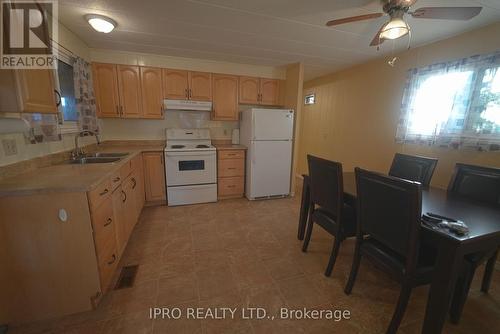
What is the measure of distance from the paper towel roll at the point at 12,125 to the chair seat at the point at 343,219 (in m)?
2.37

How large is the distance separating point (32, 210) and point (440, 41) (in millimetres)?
3992

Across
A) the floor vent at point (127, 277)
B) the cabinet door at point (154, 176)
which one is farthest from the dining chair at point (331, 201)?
the cabinet door at point (154, 176)

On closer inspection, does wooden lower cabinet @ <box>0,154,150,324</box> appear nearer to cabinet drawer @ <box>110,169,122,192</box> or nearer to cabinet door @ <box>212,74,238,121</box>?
cabinet drawer @ <box>110,169,122,192</box>

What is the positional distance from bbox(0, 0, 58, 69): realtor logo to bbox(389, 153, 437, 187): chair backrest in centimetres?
308

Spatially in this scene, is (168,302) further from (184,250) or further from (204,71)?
(204,71)

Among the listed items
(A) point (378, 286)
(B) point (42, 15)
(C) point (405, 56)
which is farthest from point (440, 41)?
(B) point (42, 15)

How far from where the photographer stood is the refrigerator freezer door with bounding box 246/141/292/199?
3371 mm

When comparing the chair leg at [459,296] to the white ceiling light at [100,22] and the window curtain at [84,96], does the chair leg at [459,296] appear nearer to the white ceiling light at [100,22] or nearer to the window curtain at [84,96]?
the white ceiling light at [100,22]

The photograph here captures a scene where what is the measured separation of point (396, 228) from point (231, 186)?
2611mm

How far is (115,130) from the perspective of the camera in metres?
3.34

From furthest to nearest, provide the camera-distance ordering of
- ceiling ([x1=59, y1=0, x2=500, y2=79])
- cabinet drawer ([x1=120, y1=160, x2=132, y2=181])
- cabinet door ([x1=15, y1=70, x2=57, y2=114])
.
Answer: cabinet drawer ([x1=120, y1=160, x2=132, y2=181])
ceiling ([x1=59, y1=0, x2=500, y2=79])
cabinet door ([x1=15, y1=70, x2=57, y2=114])

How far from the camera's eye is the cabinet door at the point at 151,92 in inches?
123

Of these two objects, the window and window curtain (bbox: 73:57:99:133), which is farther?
window curtain (bbox: 73:57:99:133)

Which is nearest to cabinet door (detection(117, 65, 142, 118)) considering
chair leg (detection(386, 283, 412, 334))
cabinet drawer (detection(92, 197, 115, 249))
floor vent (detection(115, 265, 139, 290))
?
cabinet drawer (detection(92, 197, 115, 249))
